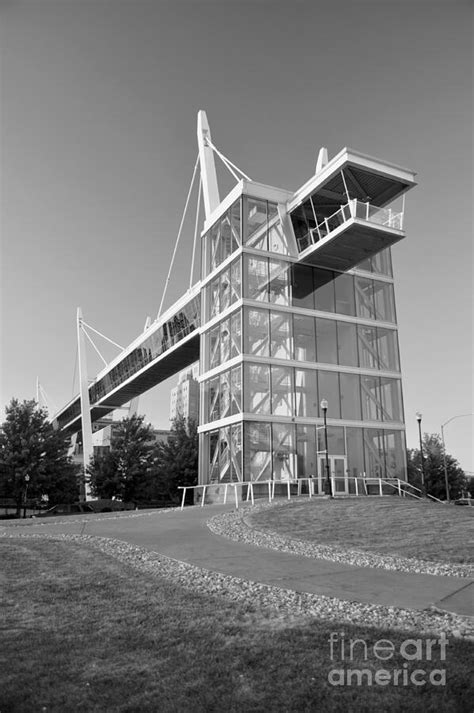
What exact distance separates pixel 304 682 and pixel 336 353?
33.6 metres

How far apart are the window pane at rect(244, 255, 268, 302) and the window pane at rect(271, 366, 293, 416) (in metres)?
4.76

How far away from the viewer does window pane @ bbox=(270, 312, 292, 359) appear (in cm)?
3631

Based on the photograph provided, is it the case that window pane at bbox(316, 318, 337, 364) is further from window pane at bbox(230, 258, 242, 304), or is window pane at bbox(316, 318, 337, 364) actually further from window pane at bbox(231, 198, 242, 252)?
window pane at bbox(231, 198, 242, 252)

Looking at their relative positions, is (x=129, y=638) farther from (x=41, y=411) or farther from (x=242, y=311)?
(x=41, y=411)

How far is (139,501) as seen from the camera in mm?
54562

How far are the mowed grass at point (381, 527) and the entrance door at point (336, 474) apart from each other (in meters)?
12.4

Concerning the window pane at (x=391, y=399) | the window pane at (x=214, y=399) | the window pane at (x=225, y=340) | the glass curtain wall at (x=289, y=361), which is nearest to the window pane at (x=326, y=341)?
the glass curtain wall at (x=289, y=361)

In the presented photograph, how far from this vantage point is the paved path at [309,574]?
24.7ft

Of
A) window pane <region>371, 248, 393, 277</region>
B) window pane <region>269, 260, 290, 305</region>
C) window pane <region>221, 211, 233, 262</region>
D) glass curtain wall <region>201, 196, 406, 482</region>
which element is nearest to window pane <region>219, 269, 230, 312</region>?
glass curtain wall <region>201, 196, 406, 482</region>

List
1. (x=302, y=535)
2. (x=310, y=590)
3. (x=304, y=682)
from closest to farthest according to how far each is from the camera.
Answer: (x=304, y=682) → (x=310, y=590) → (x=302, y=535)

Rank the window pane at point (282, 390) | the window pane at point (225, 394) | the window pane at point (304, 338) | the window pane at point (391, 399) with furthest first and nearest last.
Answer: the window pane at point (391, 399) < the window pane at point (304, 338) < the window pane at point (225, 394) < the window pane at point (282, 390)

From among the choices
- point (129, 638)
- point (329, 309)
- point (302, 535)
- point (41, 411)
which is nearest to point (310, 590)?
point (129, 638)

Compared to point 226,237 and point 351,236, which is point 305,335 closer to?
point 351,236

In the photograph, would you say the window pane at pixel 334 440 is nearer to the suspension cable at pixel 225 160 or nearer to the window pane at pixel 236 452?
the window pane at pixel 236 452
